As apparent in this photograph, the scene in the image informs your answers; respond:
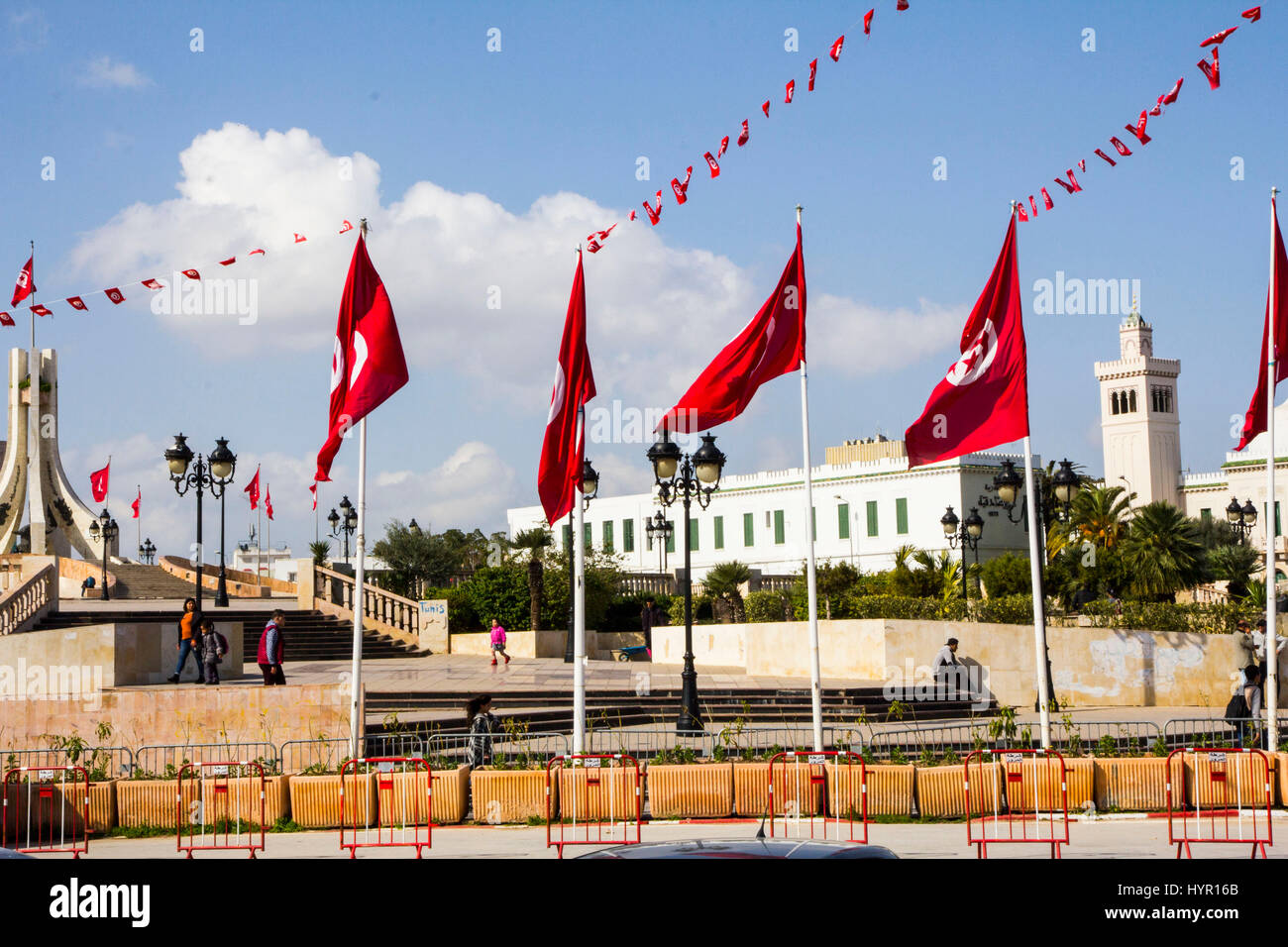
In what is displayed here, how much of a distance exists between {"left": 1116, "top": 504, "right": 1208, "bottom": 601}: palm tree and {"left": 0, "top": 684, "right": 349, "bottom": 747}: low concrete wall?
128 ft

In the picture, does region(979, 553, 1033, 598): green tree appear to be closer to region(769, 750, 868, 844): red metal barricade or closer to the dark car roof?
region(769, 750, 868, 844): red metal barricade

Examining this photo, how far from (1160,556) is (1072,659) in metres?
25.4

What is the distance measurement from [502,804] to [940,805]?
453cm

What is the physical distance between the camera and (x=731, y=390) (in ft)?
49.3

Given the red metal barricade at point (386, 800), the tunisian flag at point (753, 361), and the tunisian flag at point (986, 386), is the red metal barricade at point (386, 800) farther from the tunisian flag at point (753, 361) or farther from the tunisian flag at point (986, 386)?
the tunisian flag at point (986, 386)

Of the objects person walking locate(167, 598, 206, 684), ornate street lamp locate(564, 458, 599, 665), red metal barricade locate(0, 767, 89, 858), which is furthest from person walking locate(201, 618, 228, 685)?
red metal barricade locate(0, 767, 89, 858)

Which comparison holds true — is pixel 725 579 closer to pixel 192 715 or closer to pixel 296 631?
pixel 296 631

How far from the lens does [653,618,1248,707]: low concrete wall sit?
89.2 feet

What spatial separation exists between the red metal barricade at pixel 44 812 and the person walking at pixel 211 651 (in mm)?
7413

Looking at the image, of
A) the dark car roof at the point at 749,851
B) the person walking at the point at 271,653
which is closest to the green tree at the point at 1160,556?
the person walking at the point at 271,653

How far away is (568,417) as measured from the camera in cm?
1546
